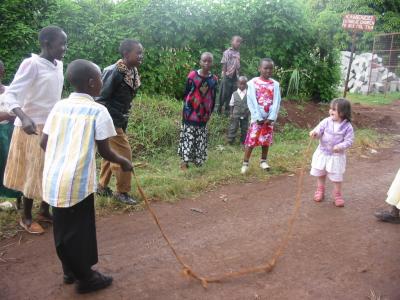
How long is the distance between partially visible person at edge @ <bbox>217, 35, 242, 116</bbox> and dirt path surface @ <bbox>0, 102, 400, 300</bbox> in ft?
13.1

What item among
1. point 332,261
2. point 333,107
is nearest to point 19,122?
point 332,261

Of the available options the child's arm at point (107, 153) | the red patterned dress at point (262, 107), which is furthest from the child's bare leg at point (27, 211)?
the red patterned dress at point (262, 107)

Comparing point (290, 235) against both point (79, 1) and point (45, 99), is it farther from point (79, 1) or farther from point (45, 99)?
point (79, 1)

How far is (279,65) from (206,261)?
8368 mm

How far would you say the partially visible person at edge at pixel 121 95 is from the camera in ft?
14.7

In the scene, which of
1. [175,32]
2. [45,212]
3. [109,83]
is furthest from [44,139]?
[175,32]

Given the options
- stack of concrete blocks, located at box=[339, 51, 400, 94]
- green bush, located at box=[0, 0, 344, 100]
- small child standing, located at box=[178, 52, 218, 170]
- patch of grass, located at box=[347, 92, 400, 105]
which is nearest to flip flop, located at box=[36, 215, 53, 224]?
small child standing, located at box=[178, 52, 218, 170]

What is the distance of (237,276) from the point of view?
331 cm

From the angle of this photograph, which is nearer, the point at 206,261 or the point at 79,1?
the point at 206,261

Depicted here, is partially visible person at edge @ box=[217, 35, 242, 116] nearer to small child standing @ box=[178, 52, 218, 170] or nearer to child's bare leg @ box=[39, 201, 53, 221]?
small child standing @ box=[178, 52, 218, 170]

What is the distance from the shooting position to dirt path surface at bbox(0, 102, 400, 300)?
3.12 meters

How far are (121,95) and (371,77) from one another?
16.2m

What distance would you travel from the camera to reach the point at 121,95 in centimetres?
461

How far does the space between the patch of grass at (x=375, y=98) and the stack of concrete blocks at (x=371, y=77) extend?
0.59 meters
